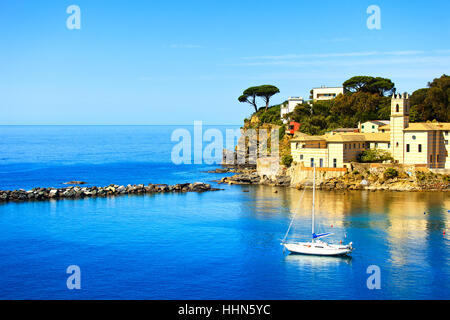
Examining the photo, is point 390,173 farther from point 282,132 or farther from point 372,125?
point 282,132

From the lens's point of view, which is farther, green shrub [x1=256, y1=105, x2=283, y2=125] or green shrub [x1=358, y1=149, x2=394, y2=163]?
green shrub [x1=256, y1=105, x2=283, y2=125]

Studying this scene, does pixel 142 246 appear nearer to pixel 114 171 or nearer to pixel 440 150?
pixel 440 150

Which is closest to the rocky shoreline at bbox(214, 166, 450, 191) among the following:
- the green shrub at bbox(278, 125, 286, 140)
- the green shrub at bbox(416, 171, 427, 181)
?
the green shrub at bbox(416, 171, 427, 181)

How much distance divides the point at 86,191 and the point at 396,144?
36.4 m

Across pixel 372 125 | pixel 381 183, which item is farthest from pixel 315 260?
pixel 372 125

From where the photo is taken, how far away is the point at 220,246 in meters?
35.3

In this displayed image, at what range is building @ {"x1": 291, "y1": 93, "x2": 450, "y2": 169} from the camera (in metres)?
56.0

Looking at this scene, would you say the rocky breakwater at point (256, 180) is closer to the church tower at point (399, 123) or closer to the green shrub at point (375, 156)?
the green shrub at point (375, 156)

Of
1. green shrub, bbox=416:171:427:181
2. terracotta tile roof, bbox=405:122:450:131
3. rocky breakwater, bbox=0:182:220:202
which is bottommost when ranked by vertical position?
rocky breakwater, bbox=0:182:220:202

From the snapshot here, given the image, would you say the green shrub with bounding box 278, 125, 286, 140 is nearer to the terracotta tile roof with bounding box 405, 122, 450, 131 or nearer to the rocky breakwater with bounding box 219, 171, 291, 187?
the rocky breakwater with bounding box 219, 171, 291, 187

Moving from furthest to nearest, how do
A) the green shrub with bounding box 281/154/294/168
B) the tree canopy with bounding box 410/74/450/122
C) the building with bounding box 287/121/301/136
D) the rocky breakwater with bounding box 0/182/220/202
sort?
1. the building with bounding box 287/121/301/136
2. the tree canopy with bounding box 410/74/450/122
3. the green shrub with bounding box 281/154/294/168
4. the rocky breakwater with bounding box 0/182/220/202

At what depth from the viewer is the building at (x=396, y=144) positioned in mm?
55969

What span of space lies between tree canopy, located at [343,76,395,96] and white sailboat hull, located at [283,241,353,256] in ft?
190

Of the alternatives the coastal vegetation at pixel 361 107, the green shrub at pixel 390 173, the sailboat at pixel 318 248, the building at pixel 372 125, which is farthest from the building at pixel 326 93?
the sailboat at pixel 318 248
